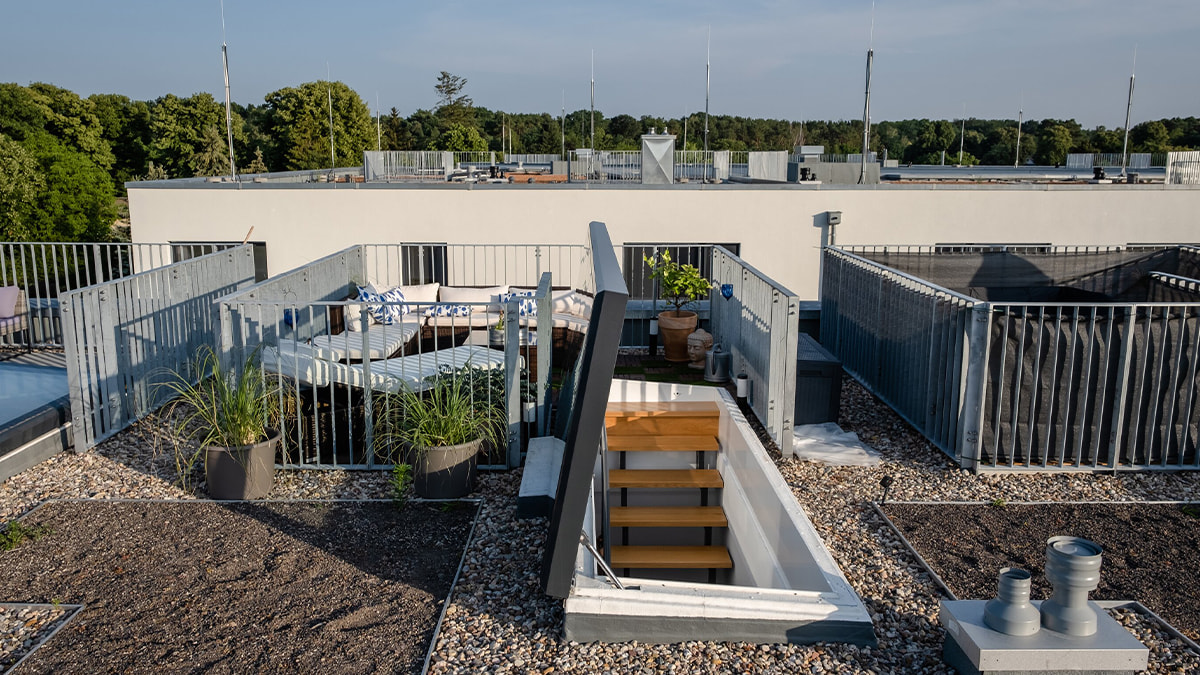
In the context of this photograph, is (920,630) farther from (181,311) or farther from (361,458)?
(181,311)

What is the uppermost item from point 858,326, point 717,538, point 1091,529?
point 858,326

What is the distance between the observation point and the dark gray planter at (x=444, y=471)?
18.8 ft

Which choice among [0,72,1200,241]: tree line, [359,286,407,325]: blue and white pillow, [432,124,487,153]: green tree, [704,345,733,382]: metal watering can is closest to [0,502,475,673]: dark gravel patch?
[704,345,733,382]: metal watering can

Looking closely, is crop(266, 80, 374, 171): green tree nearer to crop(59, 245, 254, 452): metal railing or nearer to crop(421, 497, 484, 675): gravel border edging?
crop(59, 245, 254, 452): metal railing

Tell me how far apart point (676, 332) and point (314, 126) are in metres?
46.7

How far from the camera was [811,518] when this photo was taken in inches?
219

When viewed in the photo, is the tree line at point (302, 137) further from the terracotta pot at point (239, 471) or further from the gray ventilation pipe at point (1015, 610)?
the gray ventilation pipe at point (1015, 610)

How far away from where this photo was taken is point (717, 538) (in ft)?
24.6

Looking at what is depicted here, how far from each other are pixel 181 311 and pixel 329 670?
558 cm

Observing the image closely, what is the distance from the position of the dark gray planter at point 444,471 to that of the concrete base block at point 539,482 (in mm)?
424

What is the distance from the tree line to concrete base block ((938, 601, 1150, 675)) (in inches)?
1447

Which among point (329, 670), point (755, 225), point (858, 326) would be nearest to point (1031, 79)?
point (755, 225)

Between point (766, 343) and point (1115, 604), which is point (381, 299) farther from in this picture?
point (1115, 604)

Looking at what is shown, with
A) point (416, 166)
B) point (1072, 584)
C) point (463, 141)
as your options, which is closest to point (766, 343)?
point (1072, 584)
